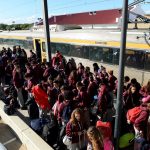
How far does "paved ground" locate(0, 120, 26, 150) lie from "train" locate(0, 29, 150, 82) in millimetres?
4029

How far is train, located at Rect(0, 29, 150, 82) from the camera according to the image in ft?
32.5

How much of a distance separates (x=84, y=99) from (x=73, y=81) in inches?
71.6

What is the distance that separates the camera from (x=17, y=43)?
22219mm

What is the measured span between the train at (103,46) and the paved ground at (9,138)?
403 centimetres

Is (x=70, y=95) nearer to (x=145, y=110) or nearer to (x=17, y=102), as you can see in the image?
(x=145, y=110)

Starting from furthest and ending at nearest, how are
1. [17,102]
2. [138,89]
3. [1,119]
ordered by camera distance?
[17,102] → [1,119] → [138,89]

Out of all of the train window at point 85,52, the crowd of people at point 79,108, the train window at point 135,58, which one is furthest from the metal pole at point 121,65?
the train window at point 85,52

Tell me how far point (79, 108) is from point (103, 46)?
729cm

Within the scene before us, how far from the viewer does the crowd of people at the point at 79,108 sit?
4805 mm

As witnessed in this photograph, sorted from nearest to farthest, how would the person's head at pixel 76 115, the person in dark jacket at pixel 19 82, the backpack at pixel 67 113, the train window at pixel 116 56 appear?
the person's head at pixel 76 115
the backpack at pixel 67 113
the person in dark jacket at pixel 19 82
the train window at pixel 116 56

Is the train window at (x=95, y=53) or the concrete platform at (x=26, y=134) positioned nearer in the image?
the concrete platform at (x=26, y=134)

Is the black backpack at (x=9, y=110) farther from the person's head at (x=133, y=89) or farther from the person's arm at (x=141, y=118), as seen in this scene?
the person's arm at (x=141, y=118)

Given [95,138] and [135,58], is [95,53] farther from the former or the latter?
[95,138]

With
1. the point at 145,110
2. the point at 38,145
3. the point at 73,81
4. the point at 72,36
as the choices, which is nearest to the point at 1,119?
the point at 73,81
